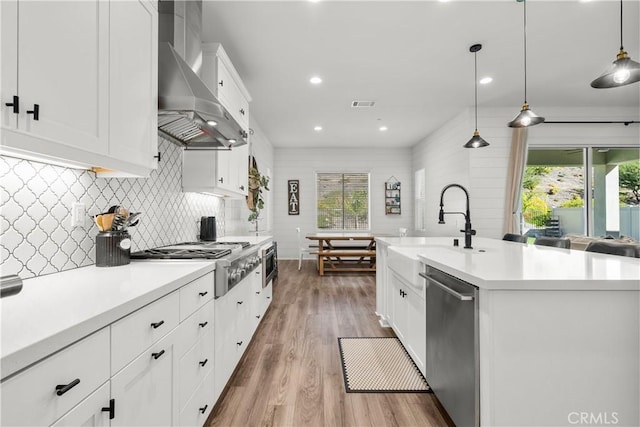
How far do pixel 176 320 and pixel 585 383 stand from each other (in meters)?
1.63

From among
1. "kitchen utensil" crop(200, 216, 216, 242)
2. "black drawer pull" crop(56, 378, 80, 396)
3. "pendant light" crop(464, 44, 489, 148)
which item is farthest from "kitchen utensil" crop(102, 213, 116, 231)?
"pendant light" crop(464, 44, 489, 148)

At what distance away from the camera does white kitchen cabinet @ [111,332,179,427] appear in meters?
0.93

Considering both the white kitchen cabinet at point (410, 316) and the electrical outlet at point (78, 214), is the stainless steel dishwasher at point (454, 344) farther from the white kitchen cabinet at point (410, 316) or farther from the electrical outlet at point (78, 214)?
the electrical outlet at point (78, 214)

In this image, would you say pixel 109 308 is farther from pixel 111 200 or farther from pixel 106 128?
pixel 111 200

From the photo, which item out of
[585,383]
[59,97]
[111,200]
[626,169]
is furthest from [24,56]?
[626,169]

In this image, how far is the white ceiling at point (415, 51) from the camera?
256 centimetres

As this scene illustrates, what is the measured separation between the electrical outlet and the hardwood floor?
4.15 feet

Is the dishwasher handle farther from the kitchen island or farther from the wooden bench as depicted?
the wooden bench

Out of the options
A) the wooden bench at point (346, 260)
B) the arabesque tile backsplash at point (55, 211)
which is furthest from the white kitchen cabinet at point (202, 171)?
the wooden bench at point (346, 260)

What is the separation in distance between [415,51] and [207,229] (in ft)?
9.18

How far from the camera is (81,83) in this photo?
1.13m

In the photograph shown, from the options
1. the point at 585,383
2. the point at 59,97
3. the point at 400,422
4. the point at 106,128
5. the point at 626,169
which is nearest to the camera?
the point at 59,97

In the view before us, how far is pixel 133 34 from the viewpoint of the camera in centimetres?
145

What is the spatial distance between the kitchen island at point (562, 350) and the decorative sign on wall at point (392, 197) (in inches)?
264
